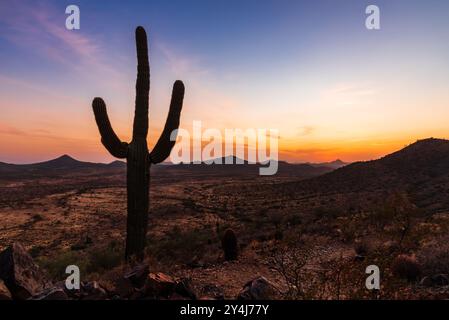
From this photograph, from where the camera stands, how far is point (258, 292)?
6.07 metres

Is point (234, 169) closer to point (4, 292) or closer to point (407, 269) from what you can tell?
point (407, 269)

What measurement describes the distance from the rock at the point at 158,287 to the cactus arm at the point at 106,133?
206 inches

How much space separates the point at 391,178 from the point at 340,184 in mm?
5671

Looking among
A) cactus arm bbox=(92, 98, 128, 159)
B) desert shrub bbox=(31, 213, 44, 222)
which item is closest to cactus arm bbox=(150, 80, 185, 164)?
cactus arm bbox=(92, 98, 128, 159)

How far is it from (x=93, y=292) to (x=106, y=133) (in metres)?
5.85

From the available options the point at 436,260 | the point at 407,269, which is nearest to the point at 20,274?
the point at 407,269

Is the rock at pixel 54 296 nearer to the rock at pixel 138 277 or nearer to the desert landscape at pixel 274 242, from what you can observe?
the desert landscape at pixel 274 242

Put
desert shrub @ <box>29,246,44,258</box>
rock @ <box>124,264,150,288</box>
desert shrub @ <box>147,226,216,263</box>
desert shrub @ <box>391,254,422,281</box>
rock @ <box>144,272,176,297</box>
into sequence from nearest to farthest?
rock @ <box>144,272,176,297</box> → rock @ <box>124,264,150,288</box> → desert shrub @ <box>391,254,422,281</box> → desert shrub @ <box>147,226,216,263</box> → desert shrub @ <box>29,246,44,258</box>

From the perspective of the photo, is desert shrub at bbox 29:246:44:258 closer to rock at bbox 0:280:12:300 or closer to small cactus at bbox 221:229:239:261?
small cactus at bbox 221:229:239:261

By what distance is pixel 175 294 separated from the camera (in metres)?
6.36

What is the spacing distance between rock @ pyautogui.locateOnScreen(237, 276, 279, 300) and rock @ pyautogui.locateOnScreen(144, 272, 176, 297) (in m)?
1.35

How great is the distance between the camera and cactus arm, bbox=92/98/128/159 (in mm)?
10953

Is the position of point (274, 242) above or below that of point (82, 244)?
above
